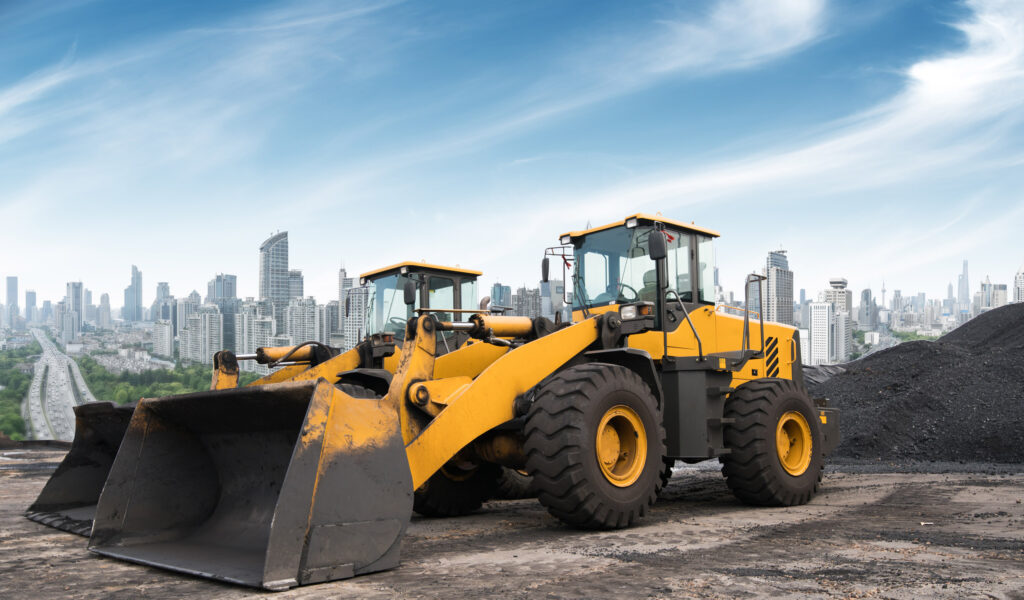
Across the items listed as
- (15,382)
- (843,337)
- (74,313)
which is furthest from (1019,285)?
(74,313)

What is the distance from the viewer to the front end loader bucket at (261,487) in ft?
14.0

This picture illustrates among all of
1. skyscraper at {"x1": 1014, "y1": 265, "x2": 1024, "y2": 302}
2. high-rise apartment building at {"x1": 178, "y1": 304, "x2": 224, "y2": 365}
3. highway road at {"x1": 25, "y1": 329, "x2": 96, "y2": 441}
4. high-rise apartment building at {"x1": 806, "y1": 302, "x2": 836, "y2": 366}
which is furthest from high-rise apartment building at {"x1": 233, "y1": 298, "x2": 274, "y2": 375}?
skyscraper at {"x1": 1014, "y1": 265, "x2": 1024, "y2": 302}

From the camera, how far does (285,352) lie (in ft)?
29.1

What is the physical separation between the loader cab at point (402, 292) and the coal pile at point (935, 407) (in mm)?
7751

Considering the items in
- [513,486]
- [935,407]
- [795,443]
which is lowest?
[513,486]

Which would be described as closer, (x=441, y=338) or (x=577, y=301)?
(x=577, y=301)

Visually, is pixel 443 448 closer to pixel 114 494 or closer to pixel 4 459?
pixel 114 494

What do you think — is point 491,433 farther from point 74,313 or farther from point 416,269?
point 74,313

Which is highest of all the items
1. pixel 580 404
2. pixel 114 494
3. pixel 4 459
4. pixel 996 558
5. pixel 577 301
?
pixel 577 301

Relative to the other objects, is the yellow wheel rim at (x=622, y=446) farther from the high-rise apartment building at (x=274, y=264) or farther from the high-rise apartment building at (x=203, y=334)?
the high-rise apartment building at (x=203, y=334)

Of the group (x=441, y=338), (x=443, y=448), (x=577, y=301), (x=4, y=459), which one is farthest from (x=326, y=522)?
(x=4, y=459)

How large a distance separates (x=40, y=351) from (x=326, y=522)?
64022 millimetres

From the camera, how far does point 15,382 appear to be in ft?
153

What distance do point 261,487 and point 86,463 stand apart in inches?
107
